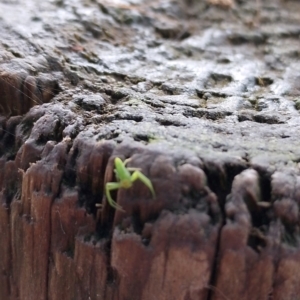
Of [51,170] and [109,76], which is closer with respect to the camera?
[51,170]

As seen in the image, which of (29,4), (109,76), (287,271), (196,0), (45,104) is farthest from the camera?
(196,0)

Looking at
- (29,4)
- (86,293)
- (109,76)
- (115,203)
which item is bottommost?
(86,293)

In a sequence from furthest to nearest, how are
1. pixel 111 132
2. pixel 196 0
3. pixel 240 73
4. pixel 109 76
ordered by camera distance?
1. pixel 196 0
2. pixel 240 73
3. pixel 109 76
4. pixel 111 132

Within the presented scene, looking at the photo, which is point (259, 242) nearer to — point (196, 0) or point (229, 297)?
point (229, 297)

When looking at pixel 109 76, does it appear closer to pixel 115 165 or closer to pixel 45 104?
pixel 45 104

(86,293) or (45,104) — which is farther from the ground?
(45,104)

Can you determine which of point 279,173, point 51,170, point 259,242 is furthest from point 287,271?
point 51,170
